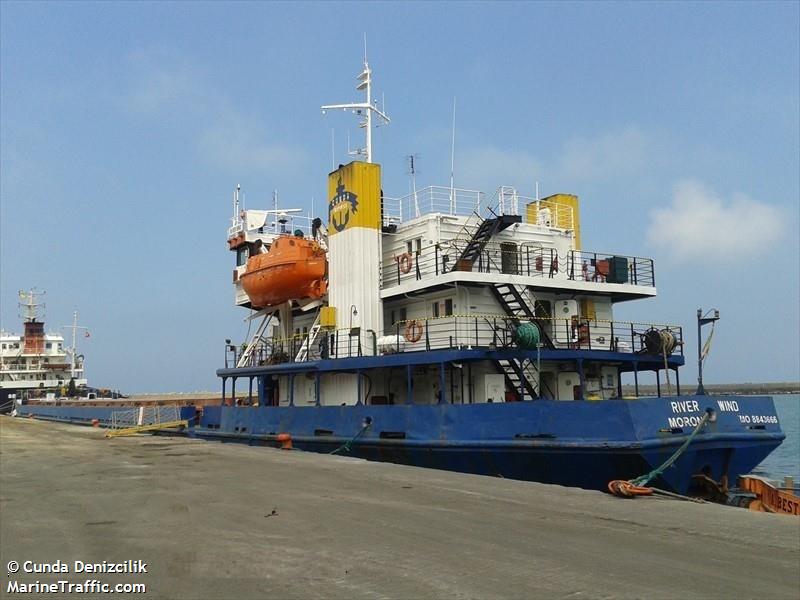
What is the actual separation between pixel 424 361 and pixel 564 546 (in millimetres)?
8185

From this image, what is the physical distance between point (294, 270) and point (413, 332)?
16.1 ft

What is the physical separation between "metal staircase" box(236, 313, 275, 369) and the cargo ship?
3.33ft

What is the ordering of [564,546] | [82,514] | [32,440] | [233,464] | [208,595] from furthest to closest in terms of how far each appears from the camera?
[32,440] < [233,464] < [82,514] < [564,546] < [208,595]

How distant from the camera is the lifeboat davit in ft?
64.9

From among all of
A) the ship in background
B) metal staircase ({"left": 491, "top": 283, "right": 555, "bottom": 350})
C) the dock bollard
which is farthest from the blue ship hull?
the ship in background

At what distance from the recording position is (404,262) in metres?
17.6

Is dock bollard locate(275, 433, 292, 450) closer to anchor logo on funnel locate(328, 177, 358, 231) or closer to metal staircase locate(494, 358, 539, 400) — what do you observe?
anchor logo on funnel locate(328, 177, 358, 231)

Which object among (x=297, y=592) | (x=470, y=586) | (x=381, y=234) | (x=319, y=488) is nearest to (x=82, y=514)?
(x=319, y=488)

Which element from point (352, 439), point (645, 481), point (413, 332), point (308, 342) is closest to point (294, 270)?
point (308, 342)

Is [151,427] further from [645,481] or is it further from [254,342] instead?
[645,481]

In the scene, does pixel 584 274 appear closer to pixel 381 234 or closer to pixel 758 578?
pixel 381 234

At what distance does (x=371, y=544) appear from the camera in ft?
23.2

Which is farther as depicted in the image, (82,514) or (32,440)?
(32,440)

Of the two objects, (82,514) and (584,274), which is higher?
(584,274)
